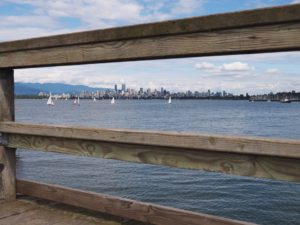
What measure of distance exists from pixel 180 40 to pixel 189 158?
0.87m

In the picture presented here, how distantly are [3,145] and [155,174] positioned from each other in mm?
15478

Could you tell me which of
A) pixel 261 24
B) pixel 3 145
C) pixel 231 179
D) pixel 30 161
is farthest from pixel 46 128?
pixel 30 161

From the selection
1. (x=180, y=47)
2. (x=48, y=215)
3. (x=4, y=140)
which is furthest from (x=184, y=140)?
(x=4, y=140)

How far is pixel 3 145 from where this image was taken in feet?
14.8

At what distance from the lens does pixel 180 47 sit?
305cm

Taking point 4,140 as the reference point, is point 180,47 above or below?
above

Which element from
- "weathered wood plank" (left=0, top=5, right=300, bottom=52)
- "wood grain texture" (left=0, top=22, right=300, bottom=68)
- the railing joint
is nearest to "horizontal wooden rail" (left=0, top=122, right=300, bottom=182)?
the railing joint

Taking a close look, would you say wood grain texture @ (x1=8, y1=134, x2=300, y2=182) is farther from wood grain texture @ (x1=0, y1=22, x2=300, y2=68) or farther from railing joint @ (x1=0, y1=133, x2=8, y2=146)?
wood grain texture @ (x1=0, y1=22, x2=300, y2=68)

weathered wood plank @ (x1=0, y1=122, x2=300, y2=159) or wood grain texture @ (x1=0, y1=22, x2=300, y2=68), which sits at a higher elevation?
wood grain texture @ (x1=0, y1=22, x2=300, y2=68)

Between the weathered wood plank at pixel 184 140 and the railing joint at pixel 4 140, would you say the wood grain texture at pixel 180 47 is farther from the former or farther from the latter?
the railing joint at pixel 4 140

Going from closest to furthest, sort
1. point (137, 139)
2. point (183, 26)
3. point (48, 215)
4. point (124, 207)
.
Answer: point (183, 26) < point (137, 139) < point (124, 207) < point (48, 215)

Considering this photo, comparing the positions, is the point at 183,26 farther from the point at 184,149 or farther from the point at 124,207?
the point at 124,207

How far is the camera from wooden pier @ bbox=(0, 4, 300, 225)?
271cm

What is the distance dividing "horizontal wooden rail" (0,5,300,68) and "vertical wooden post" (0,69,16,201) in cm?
50
